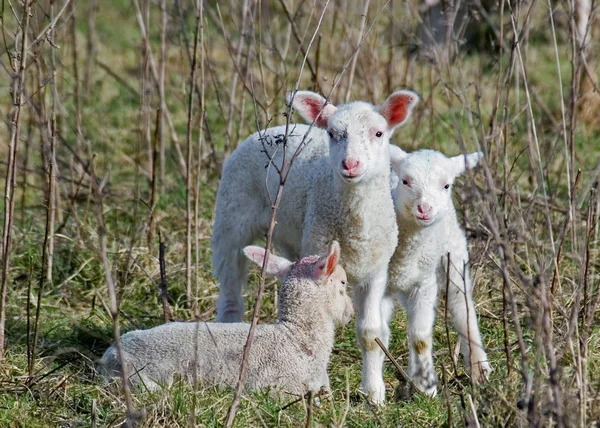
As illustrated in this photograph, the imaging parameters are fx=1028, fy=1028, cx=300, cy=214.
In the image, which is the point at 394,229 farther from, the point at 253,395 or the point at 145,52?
the point at 145,52

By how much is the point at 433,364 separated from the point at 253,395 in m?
1.05

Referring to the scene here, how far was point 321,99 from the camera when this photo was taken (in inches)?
170

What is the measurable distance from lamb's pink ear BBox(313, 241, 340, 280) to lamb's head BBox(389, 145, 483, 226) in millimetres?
411

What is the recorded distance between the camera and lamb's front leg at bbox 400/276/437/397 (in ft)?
14.1

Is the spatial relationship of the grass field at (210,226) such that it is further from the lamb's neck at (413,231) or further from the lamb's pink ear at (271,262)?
the lamb's pink ear at (271,262)

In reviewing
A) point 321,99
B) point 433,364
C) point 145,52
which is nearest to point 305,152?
point 321,99

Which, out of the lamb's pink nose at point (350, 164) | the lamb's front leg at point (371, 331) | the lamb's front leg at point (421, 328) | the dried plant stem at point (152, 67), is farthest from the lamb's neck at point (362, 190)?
the dried plant stem at point (152, 67)

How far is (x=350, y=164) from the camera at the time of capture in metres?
3.92

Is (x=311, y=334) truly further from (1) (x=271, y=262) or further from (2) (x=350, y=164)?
(2) (x=350, y=164)

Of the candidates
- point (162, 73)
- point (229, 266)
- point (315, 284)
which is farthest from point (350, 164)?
point (162, 73)

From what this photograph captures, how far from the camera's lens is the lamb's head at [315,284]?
3.98 m

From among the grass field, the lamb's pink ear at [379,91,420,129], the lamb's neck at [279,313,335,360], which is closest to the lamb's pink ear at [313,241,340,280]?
the lamb's neck at [279,313,335,360]

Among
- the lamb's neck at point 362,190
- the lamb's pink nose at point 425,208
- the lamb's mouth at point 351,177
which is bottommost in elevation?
the lamb's pink nose at point 425,208

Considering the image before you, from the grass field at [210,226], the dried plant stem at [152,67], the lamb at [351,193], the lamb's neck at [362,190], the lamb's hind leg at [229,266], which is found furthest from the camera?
the dried plant stem at [152,67]
